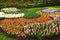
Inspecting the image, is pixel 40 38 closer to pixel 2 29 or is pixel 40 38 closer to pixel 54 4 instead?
pixel 2 29

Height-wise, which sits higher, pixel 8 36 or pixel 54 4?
pixel 8 36

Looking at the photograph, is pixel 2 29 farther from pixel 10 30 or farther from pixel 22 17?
pixel 22 17

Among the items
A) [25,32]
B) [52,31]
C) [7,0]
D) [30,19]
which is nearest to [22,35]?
[25,32]

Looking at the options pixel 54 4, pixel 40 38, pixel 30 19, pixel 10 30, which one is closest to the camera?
pixel 40 38

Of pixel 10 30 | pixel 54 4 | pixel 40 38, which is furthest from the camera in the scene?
pixel 54 4

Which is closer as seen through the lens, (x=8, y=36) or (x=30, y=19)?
(x=8, y=36)

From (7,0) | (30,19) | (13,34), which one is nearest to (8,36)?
(13,34)

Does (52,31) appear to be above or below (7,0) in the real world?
above

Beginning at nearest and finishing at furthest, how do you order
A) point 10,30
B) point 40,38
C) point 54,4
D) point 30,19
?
point 40,38, point 10,30, point 30,19, point 54,4

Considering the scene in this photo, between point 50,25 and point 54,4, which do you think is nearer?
point 50,25
